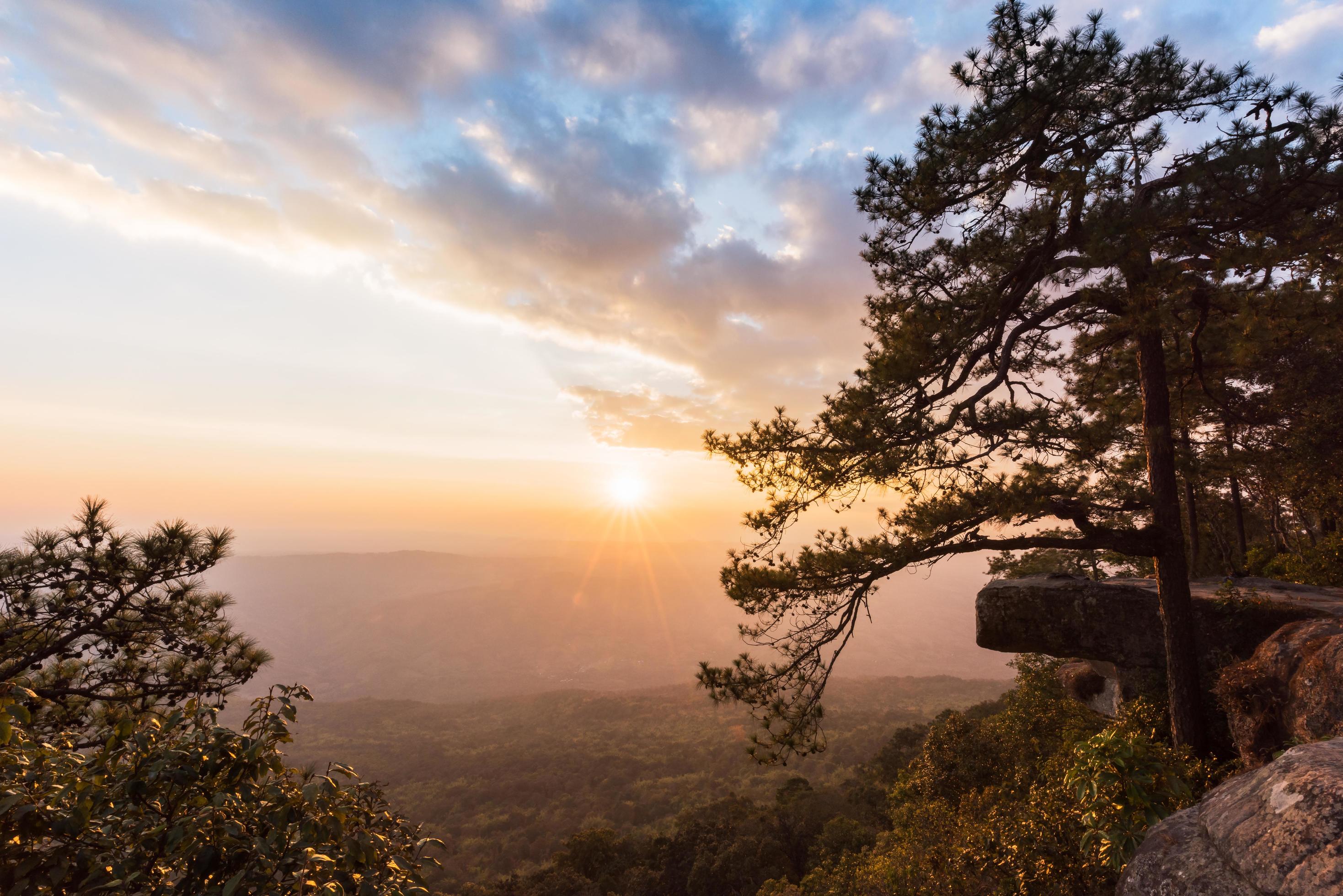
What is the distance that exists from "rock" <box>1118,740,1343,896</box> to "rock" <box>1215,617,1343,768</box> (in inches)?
125

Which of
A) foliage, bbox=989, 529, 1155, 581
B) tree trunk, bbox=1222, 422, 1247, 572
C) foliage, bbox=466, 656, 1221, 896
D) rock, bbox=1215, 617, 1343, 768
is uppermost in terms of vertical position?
tree trunk, bbox=1222, 422, 1247, 572

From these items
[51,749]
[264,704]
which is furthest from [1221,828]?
[51,749]

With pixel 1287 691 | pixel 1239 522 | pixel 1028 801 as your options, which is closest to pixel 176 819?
pixel 1028 801

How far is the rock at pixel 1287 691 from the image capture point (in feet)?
22.1

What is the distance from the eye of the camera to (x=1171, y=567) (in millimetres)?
8281

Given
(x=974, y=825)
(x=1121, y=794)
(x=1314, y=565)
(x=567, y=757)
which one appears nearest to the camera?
(x=1121, y=794)

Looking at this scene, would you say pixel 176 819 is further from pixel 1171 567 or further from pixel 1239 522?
pixel 1239 522

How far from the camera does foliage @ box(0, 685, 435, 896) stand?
261 centimetres

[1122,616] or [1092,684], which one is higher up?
[1122,616]

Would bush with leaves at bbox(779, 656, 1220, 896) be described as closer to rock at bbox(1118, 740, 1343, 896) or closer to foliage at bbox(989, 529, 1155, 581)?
rock at bbox(1118, 740, 1343, 896)

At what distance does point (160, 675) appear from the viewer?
7.04 m

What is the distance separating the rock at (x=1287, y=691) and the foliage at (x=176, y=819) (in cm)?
1070

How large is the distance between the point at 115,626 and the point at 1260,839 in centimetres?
1250

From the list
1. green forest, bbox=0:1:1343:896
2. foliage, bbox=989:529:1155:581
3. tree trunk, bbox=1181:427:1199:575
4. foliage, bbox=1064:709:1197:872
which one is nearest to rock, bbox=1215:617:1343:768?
green forest, bbox=0:1:1343:896
